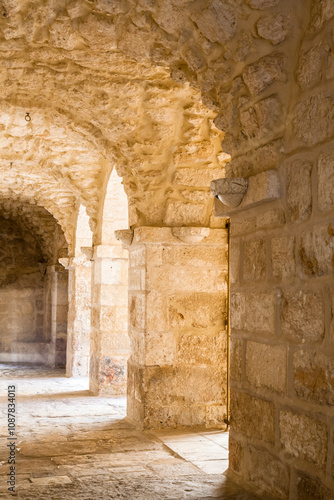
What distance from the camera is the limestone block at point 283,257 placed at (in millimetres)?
2432

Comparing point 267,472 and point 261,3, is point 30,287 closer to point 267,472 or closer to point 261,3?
point 267,472

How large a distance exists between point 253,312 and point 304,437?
0.68m

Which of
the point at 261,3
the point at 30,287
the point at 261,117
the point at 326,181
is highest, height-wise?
the point at 261,3

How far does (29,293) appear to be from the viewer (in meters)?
11.3

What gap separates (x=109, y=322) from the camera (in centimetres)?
648

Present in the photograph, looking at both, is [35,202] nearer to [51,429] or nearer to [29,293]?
[29,293]

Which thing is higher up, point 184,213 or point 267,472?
point 184,213

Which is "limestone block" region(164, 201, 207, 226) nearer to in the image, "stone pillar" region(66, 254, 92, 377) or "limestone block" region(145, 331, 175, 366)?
"limestone block" region(145, 331, 175, 366)

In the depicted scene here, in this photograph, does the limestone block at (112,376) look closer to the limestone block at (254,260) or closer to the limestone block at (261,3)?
the limestone block at (254,260)

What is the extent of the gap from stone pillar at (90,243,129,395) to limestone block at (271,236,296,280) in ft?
13.5

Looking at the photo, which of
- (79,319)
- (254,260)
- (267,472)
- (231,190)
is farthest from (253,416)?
(79,319)

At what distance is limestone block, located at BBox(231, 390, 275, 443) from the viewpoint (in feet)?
8.39

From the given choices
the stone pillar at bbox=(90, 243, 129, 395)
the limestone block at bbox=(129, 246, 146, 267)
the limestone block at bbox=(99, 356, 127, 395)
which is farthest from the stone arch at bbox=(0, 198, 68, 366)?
the limestone block at bbox=(129, 246, 146, 267)

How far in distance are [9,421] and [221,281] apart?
2173 millimetres
